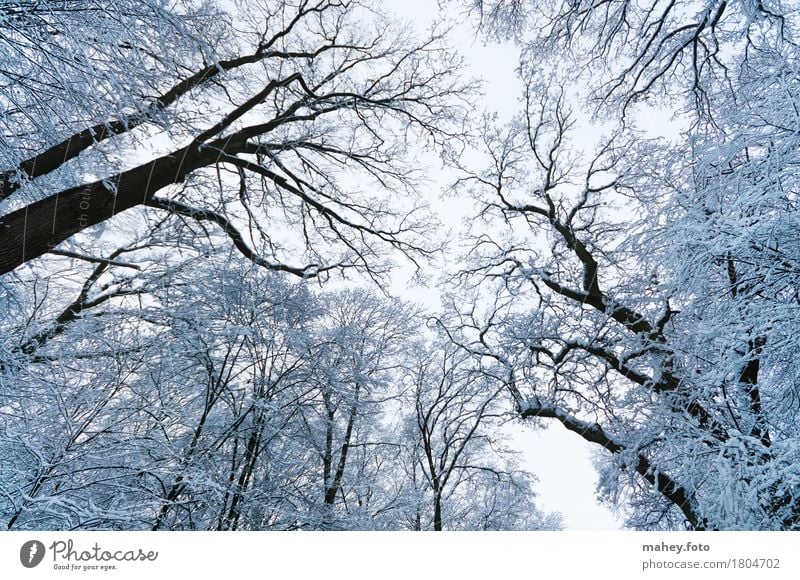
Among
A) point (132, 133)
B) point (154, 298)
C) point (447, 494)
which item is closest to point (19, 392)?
point (154, 298)

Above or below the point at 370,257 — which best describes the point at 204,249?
below

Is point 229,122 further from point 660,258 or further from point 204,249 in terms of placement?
point 660,258

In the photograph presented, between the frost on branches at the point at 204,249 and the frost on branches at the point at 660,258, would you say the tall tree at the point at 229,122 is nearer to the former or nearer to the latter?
the frost on branches at the point at 204,249

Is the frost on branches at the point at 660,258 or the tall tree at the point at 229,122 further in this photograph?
the frost on branches at the point at 660,258

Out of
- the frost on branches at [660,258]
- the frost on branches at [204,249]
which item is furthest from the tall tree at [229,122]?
the frost on branches at [660,258]

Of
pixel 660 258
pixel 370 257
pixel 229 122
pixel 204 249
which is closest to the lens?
pixel 660 258

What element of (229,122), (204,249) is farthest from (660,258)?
(204,249)

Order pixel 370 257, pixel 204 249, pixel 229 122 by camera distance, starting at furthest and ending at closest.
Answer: pixel 370 257 → pixel 204 249 → pixel 229 122

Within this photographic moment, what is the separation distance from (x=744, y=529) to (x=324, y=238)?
3937 millimetres

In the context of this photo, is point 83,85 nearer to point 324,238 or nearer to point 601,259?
point 324,238

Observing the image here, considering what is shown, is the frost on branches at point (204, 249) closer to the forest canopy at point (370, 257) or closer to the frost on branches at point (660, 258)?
the forest canopy at point (370, 257)

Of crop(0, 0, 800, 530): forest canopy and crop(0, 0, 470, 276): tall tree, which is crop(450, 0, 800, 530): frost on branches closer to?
crop(0, 0, 800, 530): forest canopy

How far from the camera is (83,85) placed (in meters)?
1.64
